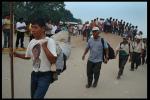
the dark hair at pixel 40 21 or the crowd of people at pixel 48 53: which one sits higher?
the dark hair at pixel 40 21

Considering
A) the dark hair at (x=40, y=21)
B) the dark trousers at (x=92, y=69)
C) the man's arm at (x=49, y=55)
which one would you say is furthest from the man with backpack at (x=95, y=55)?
the man's arm at (x=49, y=55)

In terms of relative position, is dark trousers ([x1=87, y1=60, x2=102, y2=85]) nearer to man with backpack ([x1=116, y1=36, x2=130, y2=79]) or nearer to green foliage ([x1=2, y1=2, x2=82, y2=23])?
man with backpack ([x1=116, y1=36, x2=130, y2=79])

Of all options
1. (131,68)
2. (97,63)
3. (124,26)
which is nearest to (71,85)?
(97,63)

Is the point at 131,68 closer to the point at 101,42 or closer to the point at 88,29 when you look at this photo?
the point at 101,42

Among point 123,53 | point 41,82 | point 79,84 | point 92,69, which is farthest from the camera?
point 123,53

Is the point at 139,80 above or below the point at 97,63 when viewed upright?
below

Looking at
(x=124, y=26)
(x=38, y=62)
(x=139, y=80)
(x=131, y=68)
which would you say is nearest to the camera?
(x=38, y=62)

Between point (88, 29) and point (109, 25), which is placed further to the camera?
point (109, 25)

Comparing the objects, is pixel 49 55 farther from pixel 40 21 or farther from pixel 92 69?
pixel 92 69

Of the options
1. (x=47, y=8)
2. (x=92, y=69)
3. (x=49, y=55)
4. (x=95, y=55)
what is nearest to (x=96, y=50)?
(x=95, y=55)

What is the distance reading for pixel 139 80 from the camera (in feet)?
45.3

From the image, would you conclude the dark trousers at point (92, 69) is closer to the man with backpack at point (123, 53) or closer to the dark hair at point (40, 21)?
the man with backpack at point (123, 53)

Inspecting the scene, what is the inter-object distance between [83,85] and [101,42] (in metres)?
1.39

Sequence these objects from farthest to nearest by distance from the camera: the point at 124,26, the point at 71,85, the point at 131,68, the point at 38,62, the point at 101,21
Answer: the point at 124,26, the point at 101,21, the point at 131,68, the point at 71,85, the point at 38,62
